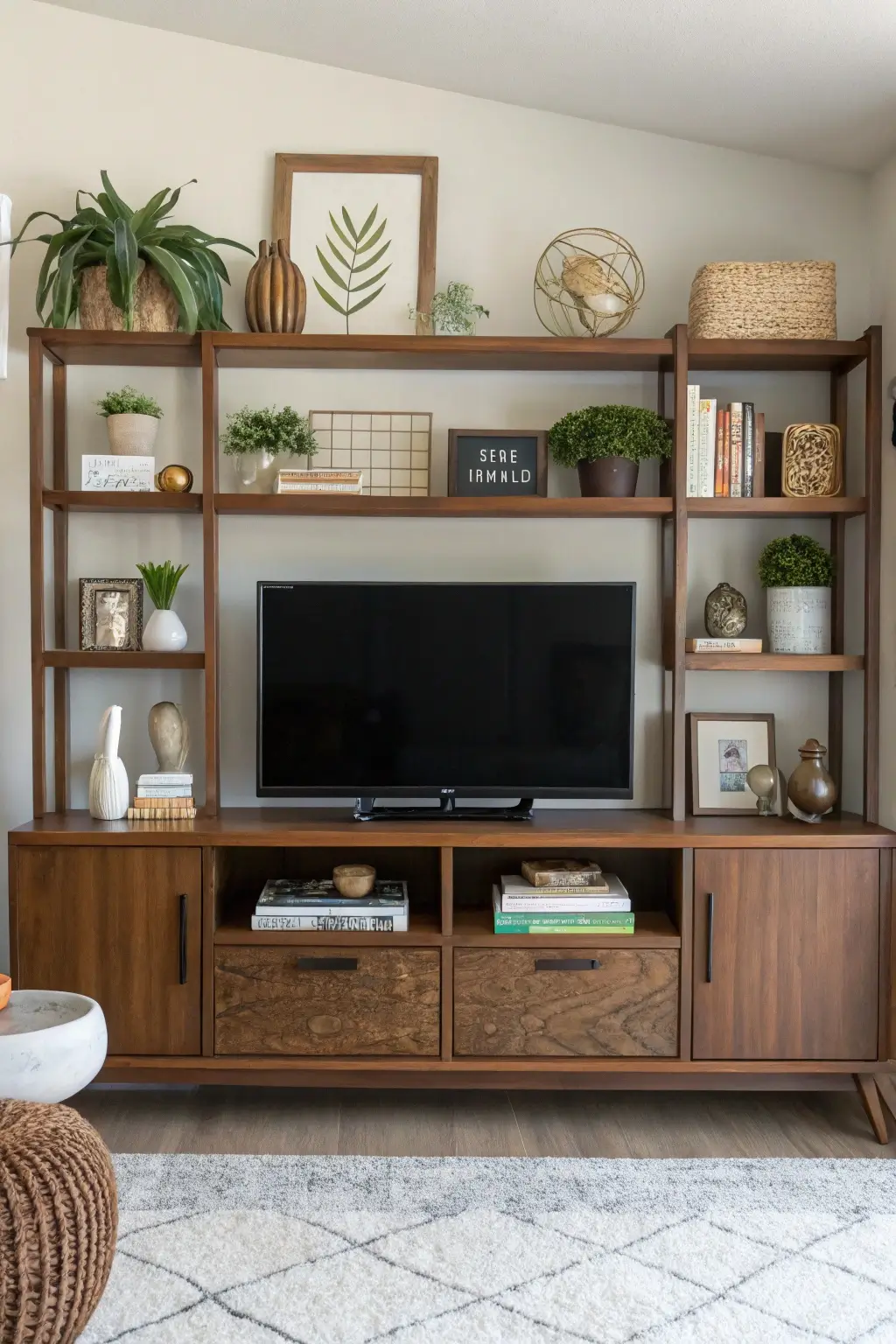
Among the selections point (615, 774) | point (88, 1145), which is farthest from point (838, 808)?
point (88, 1145)

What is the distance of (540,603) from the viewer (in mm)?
2953

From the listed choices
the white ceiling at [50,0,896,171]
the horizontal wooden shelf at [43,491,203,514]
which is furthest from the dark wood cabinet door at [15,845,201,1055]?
the white ceiling at [50,0,896,171]

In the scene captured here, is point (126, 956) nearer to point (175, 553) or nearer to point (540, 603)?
point (175, 553)

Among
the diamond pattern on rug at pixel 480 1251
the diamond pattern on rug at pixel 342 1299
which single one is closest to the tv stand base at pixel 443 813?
the diamond pattern on rug at pixel 480 1251

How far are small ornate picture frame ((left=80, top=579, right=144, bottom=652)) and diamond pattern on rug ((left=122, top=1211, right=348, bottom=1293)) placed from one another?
1.48 m

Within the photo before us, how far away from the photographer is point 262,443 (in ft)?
9.75

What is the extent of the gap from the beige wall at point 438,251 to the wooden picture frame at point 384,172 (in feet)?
0.15

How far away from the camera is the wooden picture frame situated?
3.10m

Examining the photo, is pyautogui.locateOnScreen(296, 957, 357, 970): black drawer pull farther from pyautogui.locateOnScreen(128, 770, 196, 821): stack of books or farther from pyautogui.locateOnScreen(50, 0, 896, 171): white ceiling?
pyautogui.locateOnScreen(50, 0, 896, 171): white ceiling

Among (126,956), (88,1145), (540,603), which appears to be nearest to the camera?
Answer: (88,1145)

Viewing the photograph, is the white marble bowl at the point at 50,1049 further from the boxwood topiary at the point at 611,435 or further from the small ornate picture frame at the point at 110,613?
the boxwood topiary at the point at 611,435

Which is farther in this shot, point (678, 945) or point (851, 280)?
point (851, 280)

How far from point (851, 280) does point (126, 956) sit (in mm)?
2709

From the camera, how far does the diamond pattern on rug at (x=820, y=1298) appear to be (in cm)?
190
